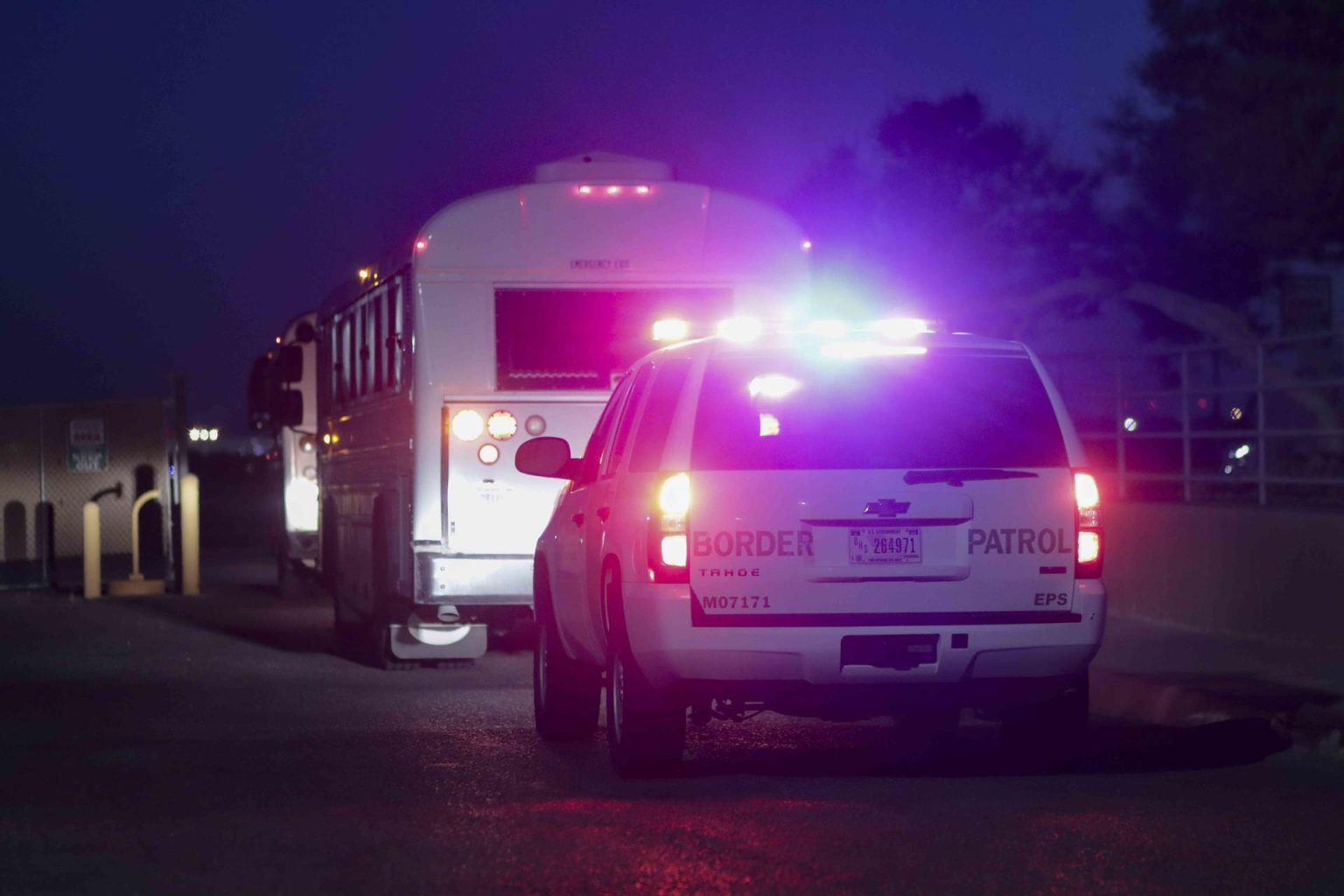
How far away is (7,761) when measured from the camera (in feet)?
35.4

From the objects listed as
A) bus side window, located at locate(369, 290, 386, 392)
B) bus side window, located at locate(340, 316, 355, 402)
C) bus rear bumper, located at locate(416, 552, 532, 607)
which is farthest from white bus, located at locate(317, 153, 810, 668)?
bus side window, located at locate(340, 316, 355, 402)

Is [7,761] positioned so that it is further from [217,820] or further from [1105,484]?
[1105,484]

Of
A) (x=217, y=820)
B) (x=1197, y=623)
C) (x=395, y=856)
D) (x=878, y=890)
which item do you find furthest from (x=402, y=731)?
(x=1197, y=623)

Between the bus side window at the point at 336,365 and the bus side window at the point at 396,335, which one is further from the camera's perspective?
the bus side window at the point at 336,365

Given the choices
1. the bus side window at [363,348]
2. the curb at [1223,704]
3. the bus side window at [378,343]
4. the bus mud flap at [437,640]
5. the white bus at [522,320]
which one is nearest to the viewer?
the curb at [1223,704]

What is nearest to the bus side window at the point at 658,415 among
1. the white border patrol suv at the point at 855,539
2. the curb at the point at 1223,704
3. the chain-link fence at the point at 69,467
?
the white border patrol suv at the point at 855,539

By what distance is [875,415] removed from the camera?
30.8 feet

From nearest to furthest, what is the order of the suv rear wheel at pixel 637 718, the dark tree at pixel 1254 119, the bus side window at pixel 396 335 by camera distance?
the suv rear wheel at pixel 637 718 → the bus side window at pixel 396 335 → the dark tree at pixel 1254 119

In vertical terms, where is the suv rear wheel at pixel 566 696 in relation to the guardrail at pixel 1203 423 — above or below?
below

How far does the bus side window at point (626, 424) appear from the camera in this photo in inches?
413

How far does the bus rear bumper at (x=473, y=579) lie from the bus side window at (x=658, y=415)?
16.1ft

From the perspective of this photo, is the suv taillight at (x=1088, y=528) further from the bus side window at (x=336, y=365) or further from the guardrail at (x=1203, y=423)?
the bus side window at (x=336, y=365)

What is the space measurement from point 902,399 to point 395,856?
2.99 meters

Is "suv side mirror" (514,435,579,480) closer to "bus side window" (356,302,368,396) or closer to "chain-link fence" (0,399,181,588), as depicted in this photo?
"bus side window" (356,302,368,396)
